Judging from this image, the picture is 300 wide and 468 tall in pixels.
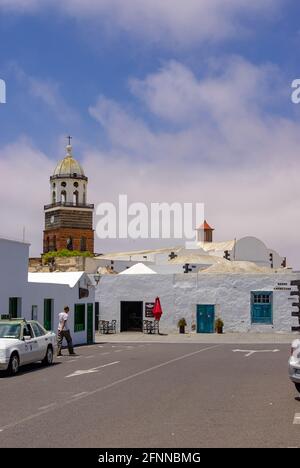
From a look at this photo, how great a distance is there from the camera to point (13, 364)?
1833cm

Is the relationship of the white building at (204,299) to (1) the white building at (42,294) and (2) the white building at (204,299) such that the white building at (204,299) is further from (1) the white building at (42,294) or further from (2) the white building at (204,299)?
(1) the white building at (42,294)

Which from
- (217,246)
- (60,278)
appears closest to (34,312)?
(60,278)

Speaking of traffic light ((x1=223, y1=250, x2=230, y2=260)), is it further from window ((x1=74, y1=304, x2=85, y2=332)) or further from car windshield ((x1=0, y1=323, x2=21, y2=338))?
car windshield ((x1=0, y1=323, x2=21, y2=338))

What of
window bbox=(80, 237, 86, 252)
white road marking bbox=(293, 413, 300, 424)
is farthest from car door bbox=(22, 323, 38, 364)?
window bbox=(80, 237, 86, 252)

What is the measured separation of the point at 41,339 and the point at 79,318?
50.7ft

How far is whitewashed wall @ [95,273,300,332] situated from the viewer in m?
45.2

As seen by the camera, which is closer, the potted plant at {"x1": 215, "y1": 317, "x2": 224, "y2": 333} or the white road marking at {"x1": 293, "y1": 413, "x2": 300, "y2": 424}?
the white road marking at {"x1": 293, "y1": 413, "x2": 300, "y2": 424}

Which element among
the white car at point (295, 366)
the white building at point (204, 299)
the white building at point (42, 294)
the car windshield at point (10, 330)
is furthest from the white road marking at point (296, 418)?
the white building at point (204, 299)

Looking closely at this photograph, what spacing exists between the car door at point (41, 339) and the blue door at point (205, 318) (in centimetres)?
2596

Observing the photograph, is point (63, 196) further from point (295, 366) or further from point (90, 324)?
point (295, 366)

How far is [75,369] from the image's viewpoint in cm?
1991

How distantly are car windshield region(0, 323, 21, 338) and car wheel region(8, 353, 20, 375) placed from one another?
2.56 feet
